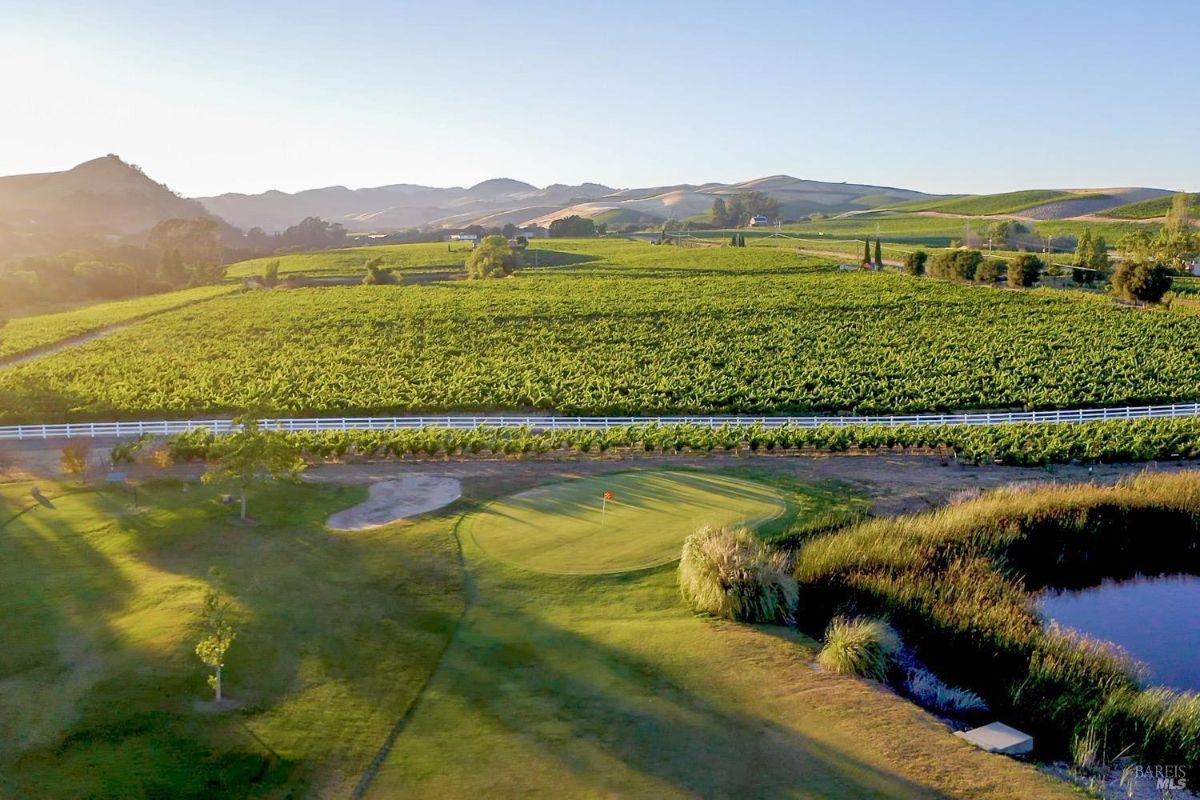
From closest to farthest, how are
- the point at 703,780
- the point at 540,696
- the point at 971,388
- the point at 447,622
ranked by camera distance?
the point at 703,780, the point at 540,696, the point at 447,622, the point at 971,388

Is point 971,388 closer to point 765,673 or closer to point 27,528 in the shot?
point 765,673

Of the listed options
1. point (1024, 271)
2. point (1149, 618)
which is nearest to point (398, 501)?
point (1149, 618)

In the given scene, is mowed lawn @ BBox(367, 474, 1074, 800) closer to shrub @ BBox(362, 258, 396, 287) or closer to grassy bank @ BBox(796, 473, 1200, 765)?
grassy bank @ BBox(796, 473, 1200, 765)

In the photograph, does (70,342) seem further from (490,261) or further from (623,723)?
(623,723)

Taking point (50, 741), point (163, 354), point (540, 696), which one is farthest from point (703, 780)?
point (163, 354)

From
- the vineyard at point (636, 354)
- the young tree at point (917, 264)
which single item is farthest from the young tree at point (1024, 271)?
the young tree at point (917, 264)

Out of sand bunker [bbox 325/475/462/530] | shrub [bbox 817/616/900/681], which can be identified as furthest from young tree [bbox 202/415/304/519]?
shrub [bbox 817/616/900/681]

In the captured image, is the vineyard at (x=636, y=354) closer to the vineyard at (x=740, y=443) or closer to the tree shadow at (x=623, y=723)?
the vineyard at (x=740, y=443)
